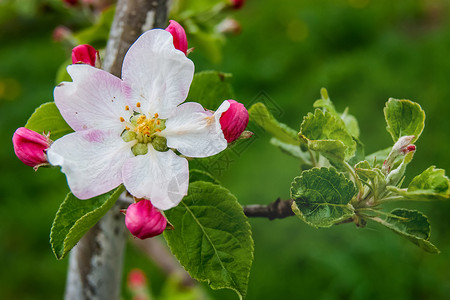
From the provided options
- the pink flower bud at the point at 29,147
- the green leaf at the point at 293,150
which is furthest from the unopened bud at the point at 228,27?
the pink flower bud at the point at 29,147

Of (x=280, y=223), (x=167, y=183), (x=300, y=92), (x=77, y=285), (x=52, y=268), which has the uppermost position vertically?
(x=167, y=183)

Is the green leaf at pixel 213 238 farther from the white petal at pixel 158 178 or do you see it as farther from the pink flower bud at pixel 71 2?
the pink flower bud at pixel 71 2

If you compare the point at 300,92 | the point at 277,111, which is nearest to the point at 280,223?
the point at 300,92

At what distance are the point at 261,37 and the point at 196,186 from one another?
367cm

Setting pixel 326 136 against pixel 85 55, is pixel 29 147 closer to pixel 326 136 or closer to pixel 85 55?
pixel 85 55

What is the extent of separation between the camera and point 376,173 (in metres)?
0.65

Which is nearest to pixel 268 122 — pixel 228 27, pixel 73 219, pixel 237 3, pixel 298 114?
pixel 73 219

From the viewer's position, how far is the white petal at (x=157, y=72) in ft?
2.18

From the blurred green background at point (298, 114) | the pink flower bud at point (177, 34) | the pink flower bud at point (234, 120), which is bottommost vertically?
the blurred green background at point (298, 114)

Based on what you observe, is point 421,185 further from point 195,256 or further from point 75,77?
point 75,77

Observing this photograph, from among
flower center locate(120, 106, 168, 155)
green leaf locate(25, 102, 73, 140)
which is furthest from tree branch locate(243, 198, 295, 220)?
green leaf locate(25, 102, 73, 140)

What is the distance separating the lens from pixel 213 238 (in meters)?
0.71

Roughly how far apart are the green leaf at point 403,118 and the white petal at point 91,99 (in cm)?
42

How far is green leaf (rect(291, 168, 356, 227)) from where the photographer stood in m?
0.65
